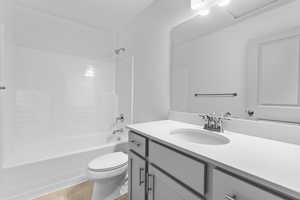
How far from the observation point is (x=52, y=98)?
6.78 ft

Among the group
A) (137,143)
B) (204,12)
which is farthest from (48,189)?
(204,12)

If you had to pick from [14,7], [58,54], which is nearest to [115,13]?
[58,54]

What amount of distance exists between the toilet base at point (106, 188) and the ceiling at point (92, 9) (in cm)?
212

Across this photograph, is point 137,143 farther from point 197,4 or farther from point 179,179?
point 197,4

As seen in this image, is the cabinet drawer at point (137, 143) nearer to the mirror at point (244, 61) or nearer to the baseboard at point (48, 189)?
the mirror at point (244, 61)

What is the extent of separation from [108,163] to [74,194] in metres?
0.63

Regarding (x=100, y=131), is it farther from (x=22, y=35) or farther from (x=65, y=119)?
(x=22, y=35)

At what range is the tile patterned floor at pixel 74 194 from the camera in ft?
4.84

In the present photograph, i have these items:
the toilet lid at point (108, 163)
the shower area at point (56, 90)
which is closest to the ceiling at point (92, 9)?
the shower area at point (56, 90)

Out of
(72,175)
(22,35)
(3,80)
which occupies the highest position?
(22,35)

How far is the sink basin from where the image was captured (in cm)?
96

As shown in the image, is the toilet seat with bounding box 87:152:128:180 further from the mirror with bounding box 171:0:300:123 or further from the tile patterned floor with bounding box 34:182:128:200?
the mirror with bounding box 171:0:300:123

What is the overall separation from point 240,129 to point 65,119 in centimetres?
234

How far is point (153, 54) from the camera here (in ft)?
5.97
